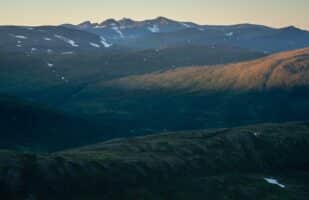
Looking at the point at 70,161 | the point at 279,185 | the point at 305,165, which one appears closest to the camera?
the point at 70,161

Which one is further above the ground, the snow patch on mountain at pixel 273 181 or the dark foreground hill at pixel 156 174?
the dark foreground hill at pixel 156 174

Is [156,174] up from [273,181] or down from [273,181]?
up

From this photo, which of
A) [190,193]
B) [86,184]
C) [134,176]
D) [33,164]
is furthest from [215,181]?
[33,164]

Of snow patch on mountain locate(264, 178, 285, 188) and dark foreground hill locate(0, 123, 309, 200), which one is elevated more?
dark foreground hill locate(0, 123, 309, 200)

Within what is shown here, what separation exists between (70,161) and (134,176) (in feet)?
61.3

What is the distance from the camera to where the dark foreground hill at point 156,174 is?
139750 mm

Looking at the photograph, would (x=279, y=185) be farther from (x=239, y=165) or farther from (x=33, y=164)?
(x=33, y=164)

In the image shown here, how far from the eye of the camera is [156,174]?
16050 cm

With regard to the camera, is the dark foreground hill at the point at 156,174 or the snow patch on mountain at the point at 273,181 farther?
the snow patch on mountain at the point at 273,181

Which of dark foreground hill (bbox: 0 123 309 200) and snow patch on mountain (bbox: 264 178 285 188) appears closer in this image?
dark foreground hill (bbox: 0 123 309 200)

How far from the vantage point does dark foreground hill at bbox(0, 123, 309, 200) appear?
140m

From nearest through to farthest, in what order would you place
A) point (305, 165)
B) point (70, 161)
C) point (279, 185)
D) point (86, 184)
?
point (86, 184) → point (70, 161) → point (279, 185) → point (305, 165)

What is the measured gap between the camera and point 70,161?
506 feet

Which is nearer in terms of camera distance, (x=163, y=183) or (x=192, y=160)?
(x=163, y=183)
